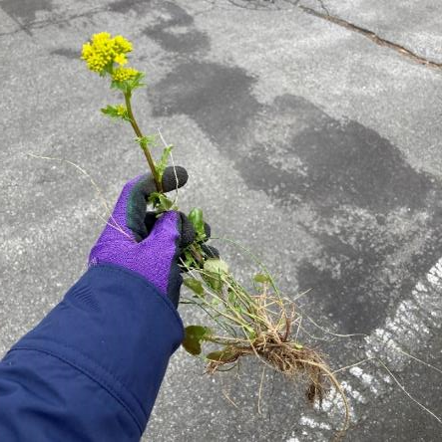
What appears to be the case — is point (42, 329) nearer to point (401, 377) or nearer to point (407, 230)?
Answer: point (401, 377)

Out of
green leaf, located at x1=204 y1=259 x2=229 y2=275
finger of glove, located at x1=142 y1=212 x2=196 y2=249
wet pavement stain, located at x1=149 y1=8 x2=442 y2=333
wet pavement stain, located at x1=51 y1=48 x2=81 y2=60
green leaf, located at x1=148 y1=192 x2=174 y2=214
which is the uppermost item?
green leaf, located at x1=148 y1=192 x2=174 y2=214

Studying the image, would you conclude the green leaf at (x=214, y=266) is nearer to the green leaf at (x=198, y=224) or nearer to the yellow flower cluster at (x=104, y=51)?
the green leaf at (x=198, y=224)

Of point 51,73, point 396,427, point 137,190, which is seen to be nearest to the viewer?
point 137,190

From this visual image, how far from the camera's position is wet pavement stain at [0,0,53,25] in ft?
13.5

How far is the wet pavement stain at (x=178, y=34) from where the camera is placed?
3934 millimetres

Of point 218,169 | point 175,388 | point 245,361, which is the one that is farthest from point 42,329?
point 218,169

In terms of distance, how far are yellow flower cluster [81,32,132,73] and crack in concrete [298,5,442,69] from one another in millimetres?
3517

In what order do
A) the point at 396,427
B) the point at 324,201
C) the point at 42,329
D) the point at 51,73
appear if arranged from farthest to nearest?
the point at 51,73, the point at 324,201, the point at 396,427, the point at 42,329

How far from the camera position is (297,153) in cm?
312

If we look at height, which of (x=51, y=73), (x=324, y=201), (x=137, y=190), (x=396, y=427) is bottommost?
(x=396, y=427)

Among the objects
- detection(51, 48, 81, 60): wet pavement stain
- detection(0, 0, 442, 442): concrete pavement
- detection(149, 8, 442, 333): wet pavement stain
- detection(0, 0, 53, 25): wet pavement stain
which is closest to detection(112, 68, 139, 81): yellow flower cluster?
detection(0, 0, 442, 442): concrete pavement

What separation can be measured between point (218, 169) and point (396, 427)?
168cm

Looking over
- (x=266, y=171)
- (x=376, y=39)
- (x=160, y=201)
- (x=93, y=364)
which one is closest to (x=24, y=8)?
(x=266, y=171)

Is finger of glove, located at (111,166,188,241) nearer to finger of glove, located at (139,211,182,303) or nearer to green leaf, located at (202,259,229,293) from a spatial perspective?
finger of glove, located at (139,211,182,303)
